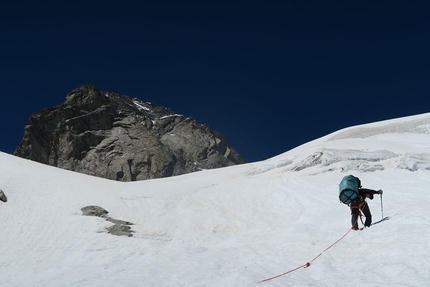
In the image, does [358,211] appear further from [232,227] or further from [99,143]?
[99,143]

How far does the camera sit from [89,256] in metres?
12.9

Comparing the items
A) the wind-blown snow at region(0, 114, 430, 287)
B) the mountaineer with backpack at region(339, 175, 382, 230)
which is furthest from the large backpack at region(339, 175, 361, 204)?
the wind-blown snow at region(0, 114, 430, 287)

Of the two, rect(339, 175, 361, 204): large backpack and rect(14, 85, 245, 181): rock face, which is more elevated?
rect(14, 85, 245, 181): rock face

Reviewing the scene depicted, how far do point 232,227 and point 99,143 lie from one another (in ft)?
459

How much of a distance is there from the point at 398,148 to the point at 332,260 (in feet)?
58.8

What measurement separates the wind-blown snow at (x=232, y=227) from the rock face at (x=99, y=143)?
376 feet

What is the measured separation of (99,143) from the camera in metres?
148

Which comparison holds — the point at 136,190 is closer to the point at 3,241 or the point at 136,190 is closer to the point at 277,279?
the point at 3,241

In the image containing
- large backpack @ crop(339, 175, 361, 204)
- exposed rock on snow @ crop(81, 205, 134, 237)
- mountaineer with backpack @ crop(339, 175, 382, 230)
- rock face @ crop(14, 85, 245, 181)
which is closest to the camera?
mountaineer with backpack @ crop(339, 175, 382, 230)

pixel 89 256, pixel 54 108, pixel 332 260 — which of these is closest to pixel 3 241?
pixel 89 256

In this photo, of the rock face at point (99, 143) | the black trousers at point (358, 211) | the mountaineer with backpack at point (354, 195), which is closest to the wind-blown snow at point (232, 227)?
the black trousers at point (358, 211)

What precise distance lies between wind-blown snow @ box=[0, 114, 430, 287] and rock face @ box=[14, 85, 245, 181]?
4513 inches

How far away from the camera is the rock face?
140500 millimetres

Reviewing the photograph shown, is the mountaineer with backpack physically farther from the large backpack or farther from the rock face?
the rock face
